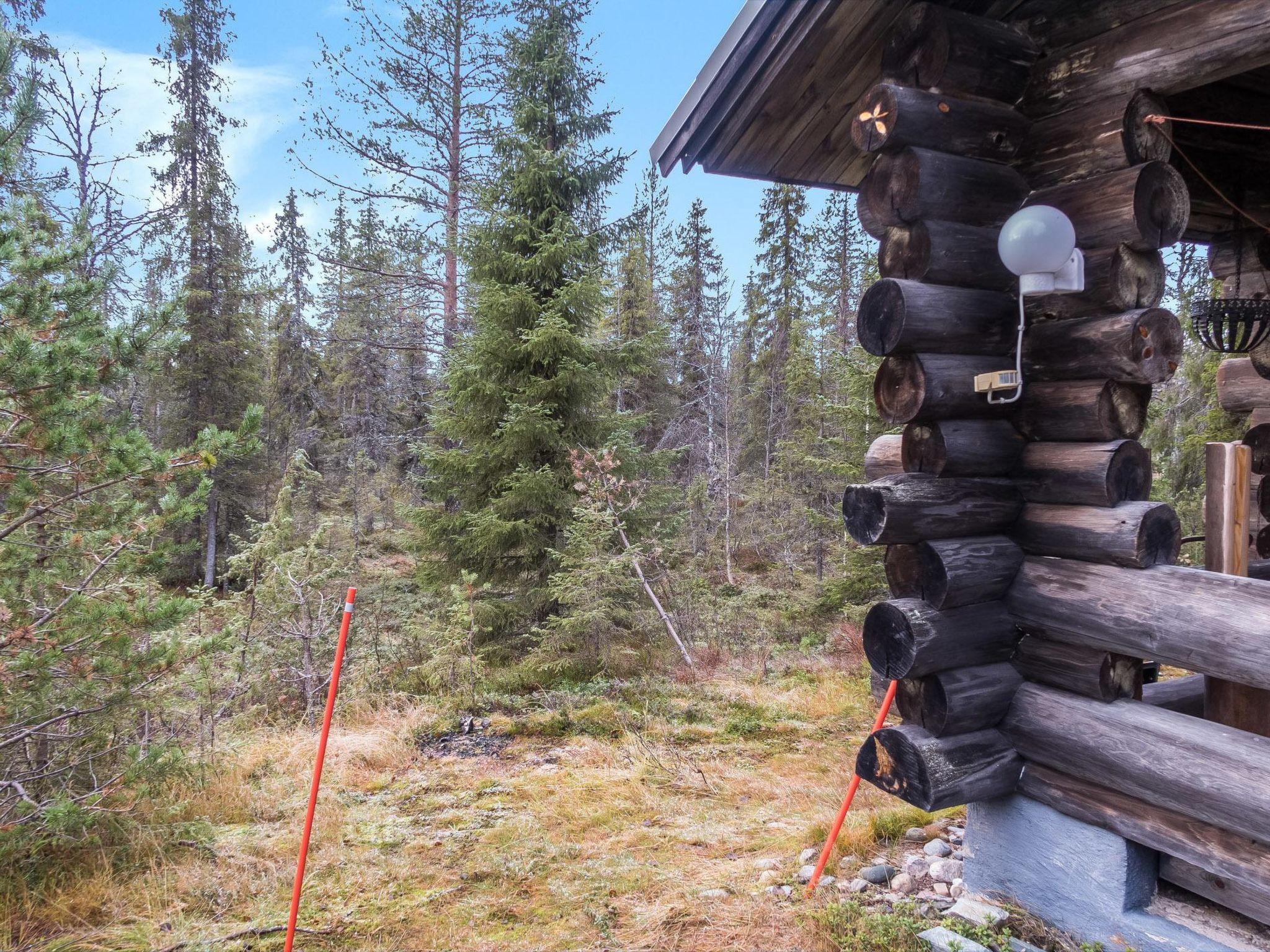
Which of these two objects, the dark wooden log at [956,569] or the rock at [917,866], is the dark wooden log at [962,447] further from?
the rock at [917,866]

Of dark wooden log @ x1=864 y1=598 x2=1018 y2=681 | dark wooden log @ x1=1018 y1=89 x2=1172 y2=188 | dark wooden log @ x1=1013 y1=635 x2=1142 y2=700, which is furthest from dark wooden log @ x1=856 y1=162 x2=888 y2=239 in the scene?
dark wooden log @ x1=1013 y1=635 x2=1142 y2=700

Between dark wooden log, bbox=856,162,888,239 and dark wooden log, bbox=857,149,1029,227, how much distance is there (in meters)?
0.01

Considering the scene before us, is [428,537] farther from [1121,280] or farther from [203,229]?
[203,229]

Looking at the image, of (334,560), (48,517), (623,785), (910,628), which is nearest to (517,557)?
(334,560)

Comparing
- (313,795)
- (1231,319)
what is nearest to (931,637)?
(313,795)

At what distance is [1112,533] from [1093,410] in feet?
1.85

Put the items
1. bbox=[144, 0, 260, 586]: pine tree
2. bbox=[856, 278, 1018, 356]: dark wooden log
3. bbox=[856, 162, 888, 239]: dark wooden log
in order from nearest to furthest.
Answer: bbox=[856, 278, 1018, 356]: dark wooden log < bbox=[856, 162, 888, 239]: dark wooden log < bbox=[144, 0, 260, 586]: pine tree

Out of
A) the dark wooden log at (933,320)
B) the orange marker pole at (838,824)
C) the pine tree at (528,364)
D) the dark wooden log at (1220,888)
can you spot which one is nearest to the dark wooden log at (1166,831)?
the dark wooden log at (1220,888)

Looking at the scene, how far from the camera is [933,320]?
10.8ft

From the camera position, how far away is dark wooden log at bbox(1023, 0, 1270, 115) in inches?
112

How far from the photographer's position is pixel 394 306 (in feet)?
55.0

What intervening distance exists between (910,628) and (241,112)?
22.0 m

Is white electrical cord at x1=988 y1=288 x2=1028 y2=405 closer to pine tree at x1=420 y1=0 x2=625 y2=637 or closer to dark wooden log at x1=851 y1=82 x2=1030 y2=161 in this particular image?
dark wooden log at x1=851 y1=82 x2=1030 y2=161

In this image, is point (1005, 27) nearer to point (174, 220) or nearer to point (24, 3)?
point (174, 220)
